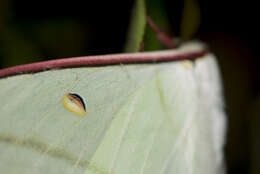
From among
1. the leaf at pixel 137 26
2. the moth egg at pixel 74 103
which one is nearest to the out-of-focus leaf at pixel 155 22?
the leaf at pixel 137 26

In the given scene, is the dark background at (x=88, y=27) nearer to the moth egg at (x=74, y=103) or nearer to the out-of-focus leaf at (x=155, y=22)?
the out-of-focus leaf at (x=155, y=22)

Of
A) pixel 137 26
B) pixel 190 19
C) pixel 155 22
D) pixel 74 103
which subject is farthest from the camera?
pixel 190 19

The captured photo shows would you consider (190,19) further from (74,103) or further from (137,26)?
(74,103)

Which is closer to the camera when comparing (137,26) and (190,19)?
(137,26)

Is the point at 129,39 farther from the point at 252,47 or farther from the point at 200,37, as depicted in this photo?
the point at 252,47

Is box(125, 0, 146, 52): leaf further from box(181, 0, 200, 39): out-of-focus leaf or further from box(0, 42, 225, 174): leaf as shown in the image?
box(181, 0, 200, 39): out-of-focus leaf

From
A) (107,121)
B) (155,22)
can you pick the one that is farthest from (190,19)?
(107,121)
